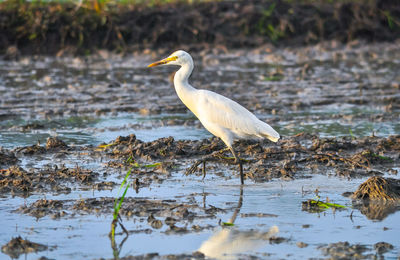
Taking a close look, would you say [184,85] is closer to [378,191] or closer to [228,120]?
[228,120]

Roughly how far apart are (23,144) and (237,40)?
38.2ft

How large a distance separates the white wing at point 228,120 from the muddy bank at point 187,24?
38.5ft

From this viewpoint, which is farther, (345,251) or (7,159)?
(7,159)

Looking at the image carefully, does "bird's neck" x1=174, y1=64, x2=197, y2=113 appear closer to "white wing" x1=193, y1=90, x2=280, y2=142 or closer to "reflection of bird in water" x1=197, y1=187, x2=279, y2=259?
"white wing" x1=193, y1=90, x2=280, y2=142

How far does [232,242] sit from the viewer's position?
5.93 metres

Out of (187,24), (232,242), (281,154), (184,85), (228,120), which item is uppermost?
(187,24)

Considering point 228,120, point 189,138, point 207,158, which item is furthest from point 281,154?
point 189,138

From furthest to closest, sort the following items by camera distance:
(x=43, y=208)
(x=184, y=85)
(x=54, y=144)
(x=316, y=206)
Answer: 1. (x=54, y=144)
2. (x=184, y=85)
3. (x=316, y=206)
4. (x=43, y=208)

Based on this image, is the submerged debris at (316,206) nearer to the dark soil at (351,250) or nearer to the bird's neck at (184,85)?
the dark soil at (351,250)

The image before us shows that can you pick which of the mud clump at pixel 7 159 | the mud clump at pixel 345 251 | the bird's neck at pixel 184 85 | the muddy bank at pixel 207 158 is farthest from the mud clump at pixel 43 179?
the mud clump at pixel 345 251

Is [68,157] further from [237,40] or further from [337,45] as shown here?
[337,45]

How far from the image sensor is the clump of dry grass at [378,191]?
7.17 metres

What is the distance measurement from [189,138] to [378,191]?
13.1 ft

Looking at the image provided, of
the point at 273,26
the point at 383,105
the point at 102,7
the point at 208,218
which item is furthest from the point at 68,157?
the point at 273,26
